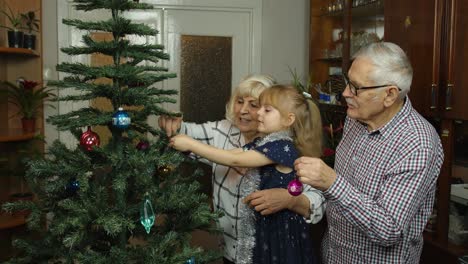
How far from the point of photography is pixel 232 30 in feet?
12.9

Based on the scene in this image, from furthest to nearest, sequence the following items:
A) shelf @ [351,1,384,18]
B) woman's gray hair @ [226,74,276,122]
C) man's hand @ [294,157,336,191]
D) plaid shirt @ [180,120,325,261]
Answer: shelf @ [351,1,384,18], woman's gray hair @ [226,74,276,122], plaid shirt @ [180,120,325,261], man's hand @ [294,157,336,191]

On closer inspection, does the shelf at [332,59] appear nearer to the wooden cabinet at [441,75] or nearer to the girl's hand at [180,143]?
the wooden cabinet at [441,75]

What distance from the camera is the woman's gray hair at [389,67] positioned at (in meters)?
1.36

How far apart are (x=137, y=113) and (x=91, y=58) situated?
8.87 ft

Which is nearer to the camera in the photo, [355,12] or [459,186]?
[459,186]

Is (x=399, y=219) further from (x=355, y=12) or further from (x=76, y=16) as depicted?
(x=76, y=16)

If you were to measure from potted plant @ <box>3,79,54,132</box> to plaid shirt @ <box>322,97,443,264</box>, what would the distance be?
2.51 m

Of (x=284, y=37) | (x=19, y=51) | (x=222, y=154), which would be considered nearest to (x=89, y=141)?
(x=222, y=154)

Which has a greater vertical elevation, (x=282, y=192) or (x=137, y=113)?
(x=137, y=113)

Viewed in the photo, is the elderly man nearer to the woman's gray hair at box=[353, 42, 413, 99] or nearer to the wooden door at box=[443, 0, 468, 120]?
the woman's gray hair at box=[353, 42, 413, 99]

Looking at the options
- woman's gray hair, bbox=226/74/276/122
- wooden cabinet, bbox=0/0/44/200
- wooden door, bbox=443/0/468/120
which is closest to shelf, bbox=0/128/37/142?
wooden cabinet, bbox=0/0/44/200

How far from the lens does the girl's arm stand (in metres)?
1.30

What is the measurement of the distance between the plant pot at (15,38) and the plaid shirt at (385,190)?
2.53m

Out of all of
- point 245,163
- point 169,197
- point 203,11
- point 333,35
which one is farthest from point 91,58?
point 169,197
